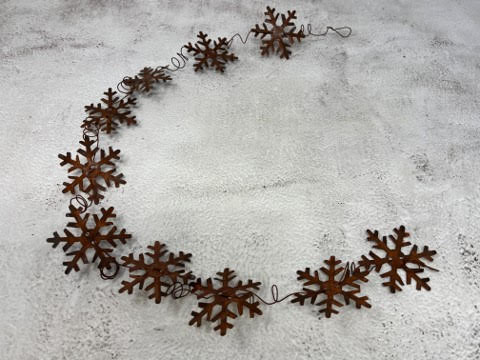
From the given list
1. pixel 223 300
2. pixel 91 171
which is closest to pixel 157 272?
pixel 223 300

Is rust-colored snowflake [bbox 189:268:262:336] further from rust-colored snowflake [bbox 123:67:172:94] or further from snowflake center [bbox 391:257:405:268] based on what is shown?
rust-colored snowflake [bbox 123:67:172:94]

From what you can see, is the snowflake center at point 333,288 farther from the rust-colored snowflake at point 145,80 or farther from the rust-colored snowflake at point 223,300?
the rust-colored snowflake at point 145,80

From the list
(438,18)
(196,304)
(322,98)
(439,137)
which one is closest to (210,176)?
(196,304)

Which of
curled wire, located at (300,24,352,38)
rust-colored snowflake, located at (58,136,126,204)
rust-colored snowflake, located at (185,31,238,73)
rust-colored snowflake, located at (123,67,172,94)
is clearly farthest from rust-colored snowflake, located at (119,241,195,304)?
curled wire, located at (300,24,352,38)

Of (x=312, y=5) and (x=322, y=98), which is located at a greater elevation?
(x=312, y=5)

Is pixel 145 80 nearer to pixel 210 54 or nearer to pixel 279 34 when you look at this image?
pixel 210 54

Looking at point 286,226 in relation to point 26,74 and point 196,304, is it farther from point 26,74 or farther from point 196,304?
point 26,74
